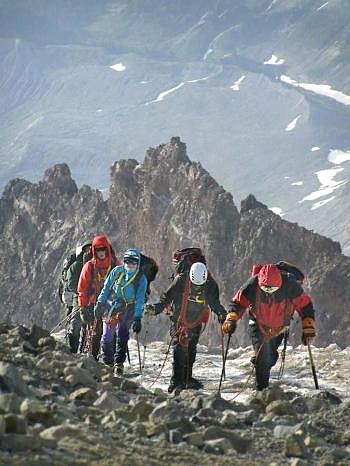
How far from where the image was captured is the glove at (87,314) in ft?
56.4

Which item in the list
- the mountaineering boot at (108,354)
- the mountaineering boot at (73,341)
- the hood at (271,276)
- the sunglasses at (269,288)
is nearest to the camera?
the hood at (271,276)

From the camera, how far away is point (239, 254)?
62.4m

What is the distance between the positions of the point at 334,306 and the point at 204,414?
150 ft

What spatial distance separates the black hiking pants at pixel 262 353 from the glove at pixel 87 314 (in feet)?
12.9

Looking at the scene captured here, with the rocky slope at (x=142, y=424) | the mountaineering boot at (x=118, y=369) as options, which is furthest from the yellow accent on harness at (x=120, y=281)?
the rocky slope at (x=142, y=424)

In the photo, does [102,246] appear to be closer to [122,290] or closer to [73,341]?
[122,290]

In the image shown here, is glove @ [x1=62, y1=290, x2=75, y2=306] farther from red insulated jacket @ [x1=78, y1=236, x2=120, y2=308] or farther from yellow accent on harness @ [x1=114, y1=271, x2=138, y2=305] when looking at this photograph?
yellow accent on harness @ [x1=114, y1=271, x2=138, y2=305]

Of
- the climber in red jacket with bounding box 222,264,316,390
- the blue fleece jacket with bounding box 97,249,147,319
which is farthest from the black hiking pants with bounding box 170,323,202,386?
the climber in red jacket with bounding box 222,264,316,390

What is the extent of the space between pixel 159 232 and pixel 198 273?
57356mm

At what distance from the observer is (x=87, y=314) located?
17.2 metres

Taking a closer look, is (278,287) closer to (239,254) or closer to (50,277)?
(239,254)

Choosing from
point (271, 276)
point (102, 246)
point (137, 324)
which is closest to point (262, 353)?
point (271, 276)

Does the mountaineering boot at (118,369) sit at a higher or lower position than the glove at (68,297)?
lower

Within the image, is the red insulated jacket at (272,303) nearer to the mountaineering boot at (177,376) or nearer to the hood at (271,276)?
the hood at (271,276)
